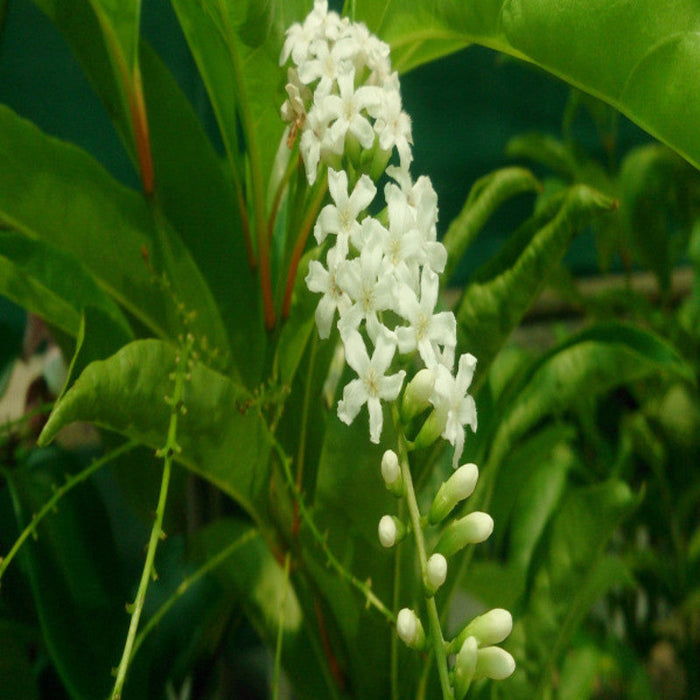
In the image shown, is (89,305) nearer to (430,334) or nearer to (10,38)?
(430,334)

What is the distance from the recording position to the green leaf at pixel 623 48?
1.08 feet

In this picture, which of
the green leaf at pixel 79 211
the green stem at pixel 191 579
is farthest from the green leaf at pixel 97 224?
the green stem at pixel 191 579

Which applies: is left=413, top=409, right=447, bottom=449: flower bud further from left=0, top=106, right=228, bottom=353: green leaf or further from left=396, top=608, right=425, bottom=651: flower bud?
left=0, top=106, right=228, bottom=353: green leaf

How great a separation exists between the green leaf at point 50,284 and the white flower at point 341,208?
5.6 inches

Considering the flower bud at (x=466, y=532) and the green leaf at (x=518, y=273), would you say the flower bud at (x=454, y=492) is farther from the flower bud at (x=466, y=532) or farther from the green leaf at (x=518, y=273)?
the green leaf at (x=518, y=273)

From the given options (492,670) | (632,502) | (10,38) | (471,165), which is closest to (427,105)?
(471,165)

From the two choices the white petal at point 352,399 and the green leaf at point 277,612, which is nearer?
the white petal at point 352,399

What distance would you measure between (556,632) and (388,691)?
11 cm

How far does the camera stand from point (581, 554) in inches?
19.1

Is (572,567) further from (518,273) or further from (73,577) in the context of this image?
(73,577)

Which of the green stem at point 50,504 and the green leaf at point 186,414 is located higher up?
the green leaf at point 186,414

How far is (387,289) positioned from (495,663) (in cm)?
16

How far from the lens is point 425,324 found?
1.08ft

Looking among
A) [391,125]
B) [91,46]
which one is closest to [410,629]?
[391,125]
